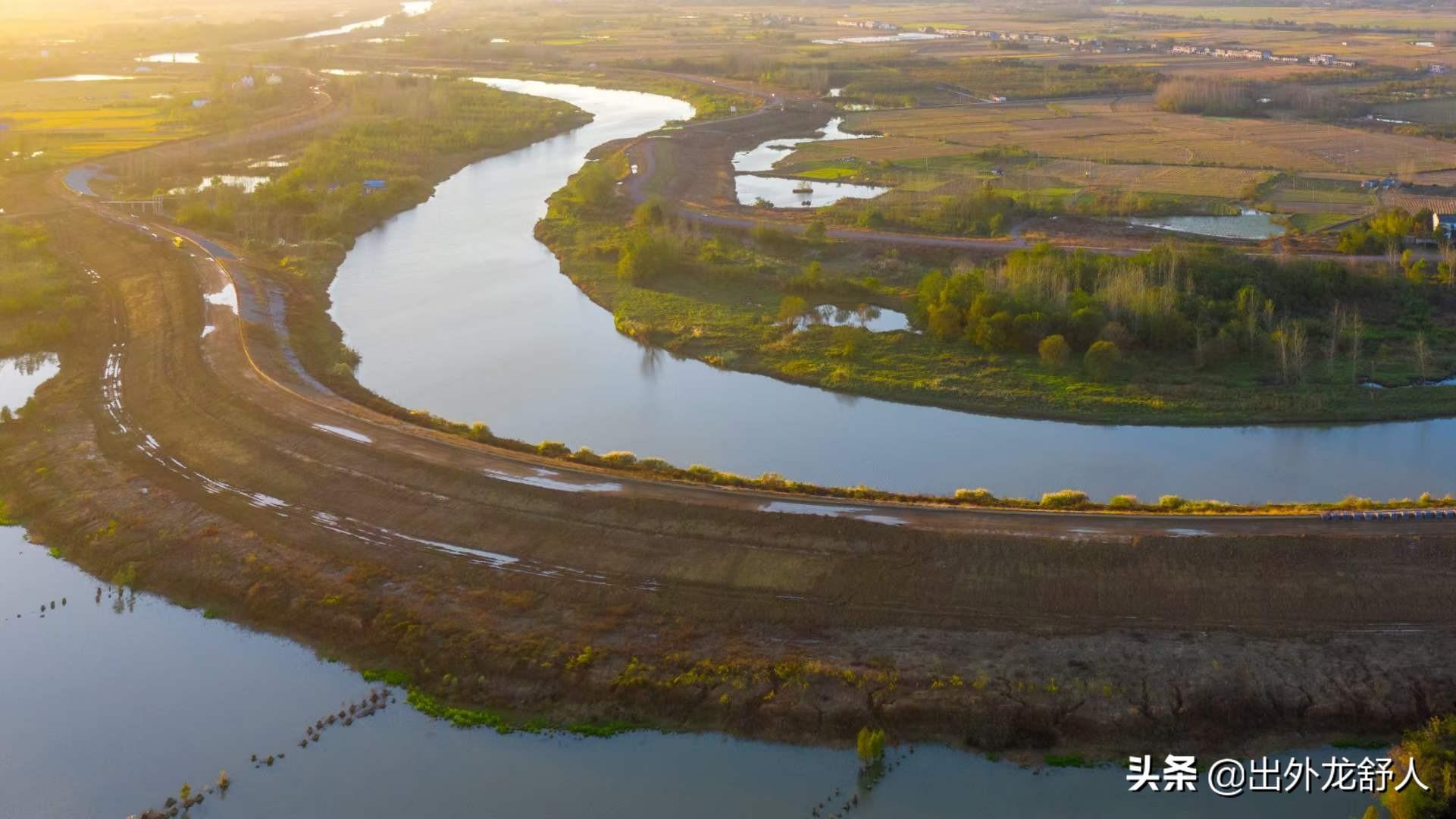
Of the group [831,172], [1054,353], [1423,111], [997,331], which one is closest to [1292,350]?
[1054,353]

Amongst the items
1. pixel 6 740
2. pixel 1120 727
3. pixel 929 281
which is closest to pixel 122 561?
pixel 6 740

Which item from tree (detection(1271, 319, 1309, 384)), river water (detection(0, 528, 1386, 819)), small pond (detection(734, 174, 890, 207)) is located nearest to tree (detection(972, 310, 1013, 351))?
tree (detection(1271, 319, 1309, 384))

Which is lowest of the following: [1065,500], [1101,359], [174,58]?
[1065,500]

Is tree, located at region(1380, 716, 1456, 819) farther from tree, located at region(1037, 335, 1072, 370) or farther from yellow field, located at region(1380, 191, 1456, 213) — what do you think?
yellow field, located at region(1380, 191, 1456, 213)

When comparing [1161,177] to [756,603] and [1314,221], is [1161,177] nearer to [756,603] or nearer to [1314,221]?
[1314,221]

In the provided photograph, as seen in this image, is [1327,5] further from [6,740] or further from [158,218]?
[6,740]

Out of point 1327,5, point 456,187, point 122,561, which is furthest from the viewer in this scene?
point 1327,5
